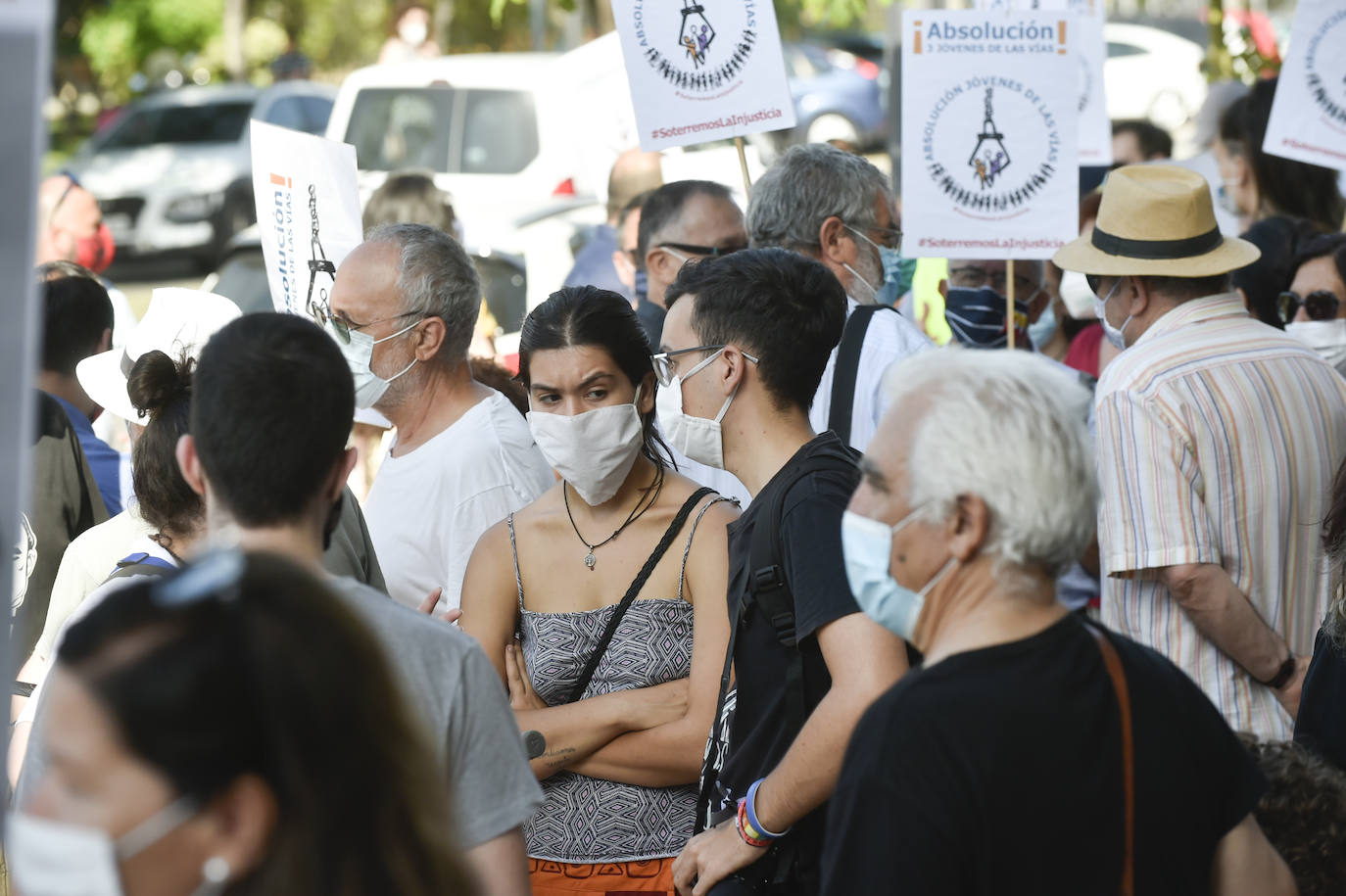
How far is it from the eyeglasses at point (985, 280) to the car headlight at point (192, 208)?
13556 millimetres

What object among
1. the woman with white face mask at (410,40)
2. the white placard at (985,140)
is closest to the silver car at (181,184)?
the woman with white face mask at (410,40)

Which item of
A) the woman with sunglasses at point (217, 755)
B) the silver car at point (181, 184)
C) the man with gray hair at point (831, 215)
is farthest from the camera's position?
the silver car at point (181, 184)

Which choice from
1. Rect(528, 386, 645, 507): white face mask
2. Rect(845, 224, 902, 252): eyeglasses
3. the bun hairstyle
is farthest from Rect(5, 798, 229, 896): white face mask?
Rect(845, 224, 902, 252): eyeglasses

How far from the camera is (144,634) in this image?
1.59 meters

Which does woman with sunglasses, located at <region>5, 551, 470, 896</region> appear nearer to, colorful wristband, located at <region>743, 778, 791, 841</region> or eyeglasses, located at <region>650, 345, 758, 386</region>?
colorful wristband, located at <region>743, 778, 791, 841</region>

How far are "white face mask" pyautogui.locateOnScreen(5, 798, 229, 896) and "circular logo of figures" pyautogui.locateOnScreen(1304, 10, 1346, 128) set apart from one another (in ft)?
16.4

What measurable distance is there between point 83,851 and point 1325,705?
2.29 m

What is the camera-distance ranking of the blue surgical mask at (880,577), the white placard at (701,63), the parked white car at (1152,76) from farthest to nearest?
the parked white car at (1152,76)
the white placard at (701,63)
the blue surgical mask at (880,577)

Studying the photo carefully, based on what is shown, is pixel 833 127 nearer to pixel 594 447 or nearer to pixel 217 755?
pixel 594 447

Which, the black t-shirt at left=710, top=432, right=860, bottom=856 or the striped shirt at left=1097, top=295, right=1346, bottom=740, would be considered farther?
the striped shirt at left=1097, top=295, right=1346, bottom=740

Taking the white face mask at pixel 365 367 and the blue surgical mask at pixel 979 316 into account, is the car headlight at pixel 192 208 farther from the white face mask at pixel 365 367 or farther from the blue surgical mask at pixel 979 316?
the white face mask at pixel 365 367

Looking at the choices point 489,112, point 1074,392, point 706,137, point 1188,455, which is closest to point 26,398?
point 1074,392

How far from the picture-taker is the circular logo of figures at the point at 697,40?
523cm

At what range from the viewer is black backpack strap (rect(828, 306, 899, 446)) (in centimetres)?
435
